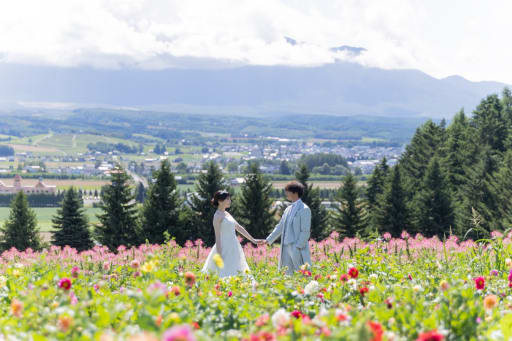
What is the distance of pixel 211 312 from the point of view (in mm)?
4383

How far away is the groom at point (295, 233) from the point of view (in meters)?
8.95

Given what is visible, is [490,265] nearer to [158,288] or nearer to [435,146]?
[158,288]

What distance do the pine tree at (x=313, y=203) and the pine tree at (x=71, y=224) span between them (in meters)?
16.4

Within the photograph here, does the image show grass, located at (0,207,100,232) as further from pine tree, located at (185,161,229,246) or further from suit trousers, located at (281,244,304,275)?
suit trousers, located at (281,244,304,275)

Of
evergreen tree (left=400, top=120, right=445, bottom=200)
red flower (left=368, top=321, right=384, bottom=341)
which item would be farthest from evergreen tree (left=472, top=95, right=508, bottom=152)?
red flower (left=368, top=321, right=384, bottom=341)

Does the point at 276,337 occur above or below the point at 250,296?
above

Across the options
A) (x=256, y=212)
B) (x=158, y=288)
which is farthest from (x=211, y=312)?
(x=256, y=212)

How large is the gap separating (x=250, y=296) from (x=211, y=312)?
116 centimetres

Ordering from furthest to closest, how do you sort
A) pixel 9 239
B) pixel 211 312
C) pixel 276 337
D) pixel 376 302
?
pixel 9 239 → pixel 376 302 → pixel 211 312 → pixel 276 337

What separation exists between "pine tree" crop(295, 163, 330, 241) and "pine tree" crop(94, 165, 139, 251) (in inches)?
463

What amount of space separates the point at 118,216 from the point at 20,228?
385 inches

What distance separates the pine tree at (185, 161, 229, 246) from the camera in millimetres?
33000

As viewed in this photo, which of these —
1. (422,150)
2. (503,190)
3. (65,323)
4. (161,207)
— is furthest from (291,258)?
(422,150)

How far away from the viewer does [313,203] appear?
41719 millimetres
